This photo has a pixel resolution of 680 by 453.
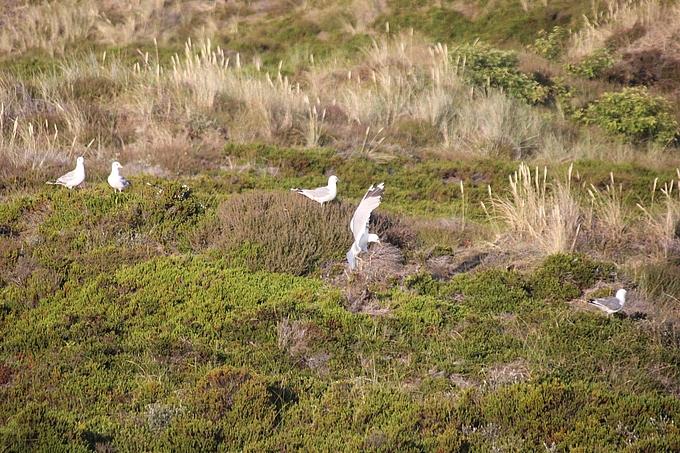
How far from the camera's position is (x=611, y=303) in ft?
22.6

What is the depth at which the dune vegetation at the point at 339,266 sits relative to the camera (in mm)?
5316

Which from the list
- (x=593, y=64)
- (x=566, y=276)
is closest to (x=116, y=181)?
(x=566, y=276)

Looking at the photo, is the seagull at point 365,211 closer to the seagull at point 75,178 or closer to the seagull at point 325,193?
the seagull at point 325,193

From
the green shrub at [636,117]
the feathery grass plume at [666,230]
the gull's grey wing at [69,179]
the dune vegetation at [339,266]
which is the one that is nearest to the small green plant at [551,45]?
the dune vegetation at [339,266]

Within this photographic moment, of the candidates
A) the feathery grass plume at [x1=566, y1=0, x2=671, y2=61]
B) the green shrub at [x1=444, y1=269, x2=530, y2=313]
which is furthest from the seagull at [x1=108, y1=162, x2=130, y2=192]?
the feathery grass plume at [x1=566, y1=0, x2=671, y2=61]

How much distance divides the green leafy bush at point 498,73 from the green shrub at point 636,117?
4.65 feet

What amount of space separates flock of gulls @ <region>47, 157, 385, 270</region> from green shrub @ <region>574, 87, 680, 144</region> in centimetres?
895

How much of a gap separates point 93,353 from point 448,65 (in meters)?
12.7

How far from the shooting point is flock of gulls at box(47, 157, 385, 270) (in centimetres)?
684

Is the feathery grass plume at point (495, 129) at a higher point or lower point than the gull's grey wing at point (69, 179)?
lower

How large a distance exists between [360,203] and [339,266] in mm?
1306

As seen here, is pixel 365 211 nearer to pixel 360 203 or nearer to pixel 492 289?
pixel 360 203

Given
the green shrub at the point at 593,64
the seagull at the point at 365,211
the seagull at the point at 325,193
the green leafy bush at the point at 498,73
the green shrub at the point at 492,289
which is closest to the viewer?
the seagull at the point at 365,211

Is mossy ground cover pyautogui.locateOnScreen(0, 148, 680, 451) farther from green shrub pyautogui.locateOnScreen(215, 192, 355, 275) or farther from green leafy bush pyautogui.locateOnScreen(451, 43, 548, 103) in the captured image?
green leafy bush pyautogui.locateOnScreen(451, 43, 548, 103)
